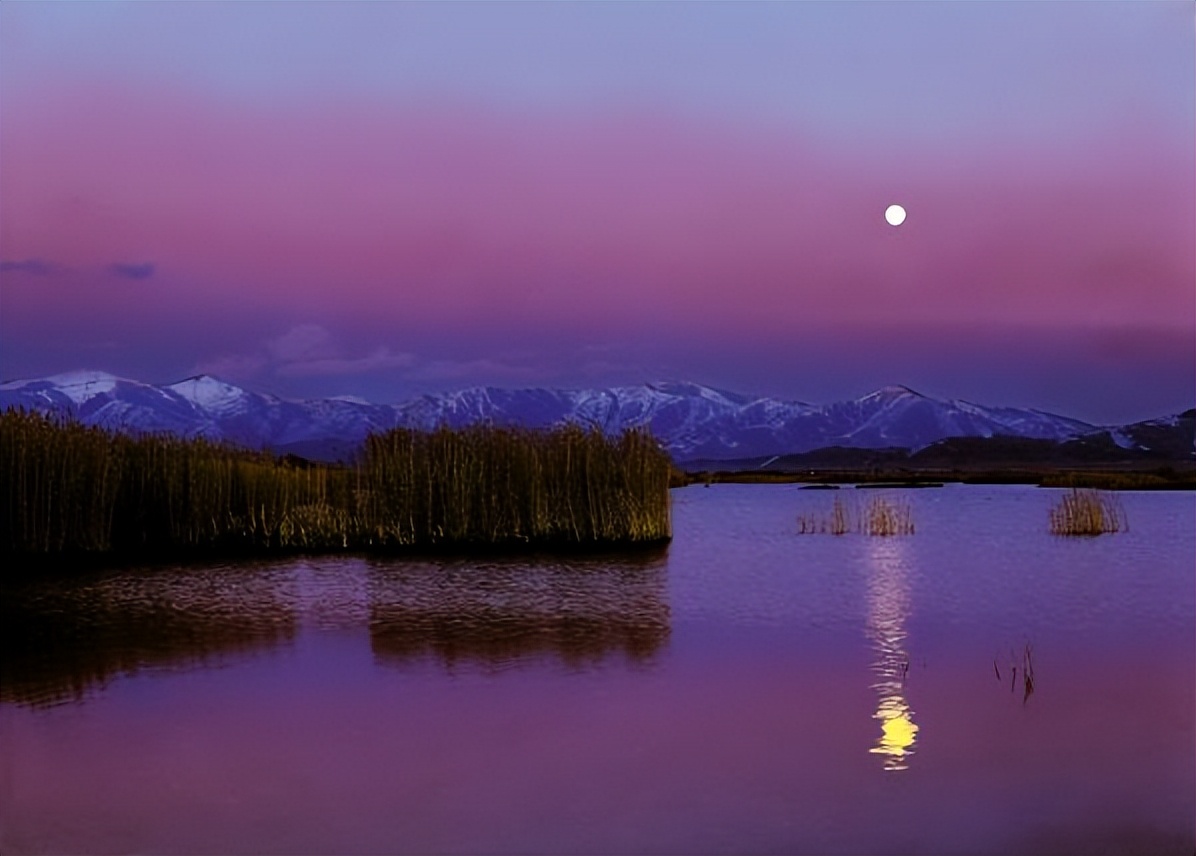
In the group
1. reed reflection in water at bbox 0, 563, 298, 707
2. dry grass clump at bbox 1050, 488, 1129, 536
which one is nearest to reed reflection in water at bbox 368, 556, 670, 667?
reed reflection in water at bbox 0, 563, 298, 707

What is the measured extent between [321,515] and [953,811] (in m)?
16.5

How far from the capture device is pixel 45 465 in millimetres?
19203

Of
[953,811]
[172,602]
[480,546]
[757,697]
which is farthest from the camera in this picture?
[480,546]

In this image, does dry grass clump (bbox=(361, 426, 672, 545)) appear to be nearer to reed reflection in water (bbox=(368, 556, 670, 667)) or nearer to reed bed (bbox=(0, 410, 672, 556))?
reed bed (bbox=(0, 410, 672, 556))

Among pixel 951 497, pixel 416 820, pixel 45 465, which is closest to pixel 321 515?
pixel 45 465

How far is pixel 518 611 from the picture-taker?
48.0 ft

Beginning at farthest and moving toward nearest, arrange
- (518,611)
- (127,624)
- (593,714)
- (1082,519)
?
(1082,519)
(518,611)
(127,624)
(593,714)

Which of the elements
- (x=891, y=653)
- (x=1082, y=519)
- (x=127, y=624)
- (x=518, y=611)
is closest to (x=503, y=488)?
(x=518, y=611)

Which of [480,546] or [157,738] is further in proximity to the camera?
[480,546]

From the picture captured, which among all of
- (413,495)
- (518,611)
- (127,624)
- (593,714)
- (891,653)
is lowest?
(891,653)

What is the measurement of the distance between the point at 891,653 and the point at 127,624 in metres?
8.01

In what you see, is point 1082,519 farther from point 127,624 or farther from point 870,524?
point 127,624

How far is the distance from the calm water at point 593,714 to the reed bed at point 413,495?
108 inches

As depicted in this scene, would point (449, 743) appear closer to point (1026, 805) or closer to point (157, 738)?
point (157, 738)
